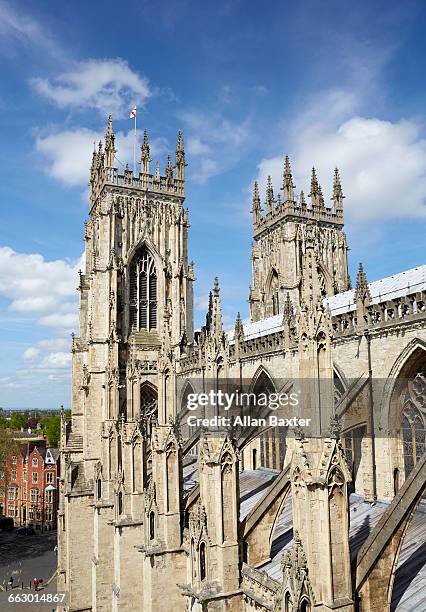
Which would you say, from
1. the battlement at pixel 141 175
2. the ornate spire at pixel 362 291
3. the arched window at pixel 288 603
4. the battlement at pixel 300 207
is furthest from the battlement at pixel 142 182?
the arched window at pixel 288 603

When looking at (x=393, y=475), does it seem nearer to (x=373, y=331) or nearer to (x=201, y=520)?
(x=373, y=331)

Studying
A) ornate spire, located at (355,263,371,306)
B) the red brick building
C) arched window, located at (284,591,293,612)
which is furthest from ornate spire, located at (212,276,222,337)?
the red brick building

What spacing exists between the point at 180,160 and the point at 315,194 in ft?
39.4

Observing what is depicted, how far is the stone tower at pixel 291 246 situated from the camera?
44312 millimetres

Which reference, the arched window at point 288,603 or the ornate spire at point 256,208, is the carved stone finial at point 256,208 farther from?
the arched window at point 288,603

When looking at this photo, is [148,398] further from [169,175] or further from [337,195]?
[337,195]

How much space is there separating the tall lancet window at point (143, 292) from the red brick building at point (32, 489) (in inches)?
1620

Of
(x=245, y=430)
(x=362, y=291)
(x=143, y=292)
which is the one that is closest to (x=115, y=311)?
(x=143, y=292)

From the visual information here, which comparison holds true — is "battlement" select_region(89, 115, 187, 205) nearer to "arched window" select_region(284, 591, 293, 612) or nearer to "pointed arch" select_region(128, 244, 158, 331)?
"pointed arch" select_region(128, 244, 158, 331)

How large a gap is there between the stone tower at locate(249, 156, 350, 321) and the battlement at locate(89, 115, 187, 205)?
8.97m

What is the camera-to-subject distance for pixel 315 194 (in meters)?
46.7

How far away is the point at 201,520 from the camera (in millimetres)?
15461

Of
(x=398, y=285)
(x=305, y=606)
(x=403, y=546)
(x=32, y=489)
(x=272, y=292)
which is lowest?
(x=32, y=489)

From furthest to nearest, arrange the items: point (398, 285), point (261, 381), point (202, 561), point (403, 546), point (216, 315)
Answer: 1. point (261, 381)
2. point (398, 285)
3. point (216, 315)
4. point (202, 561)
5. point (403, 546)
